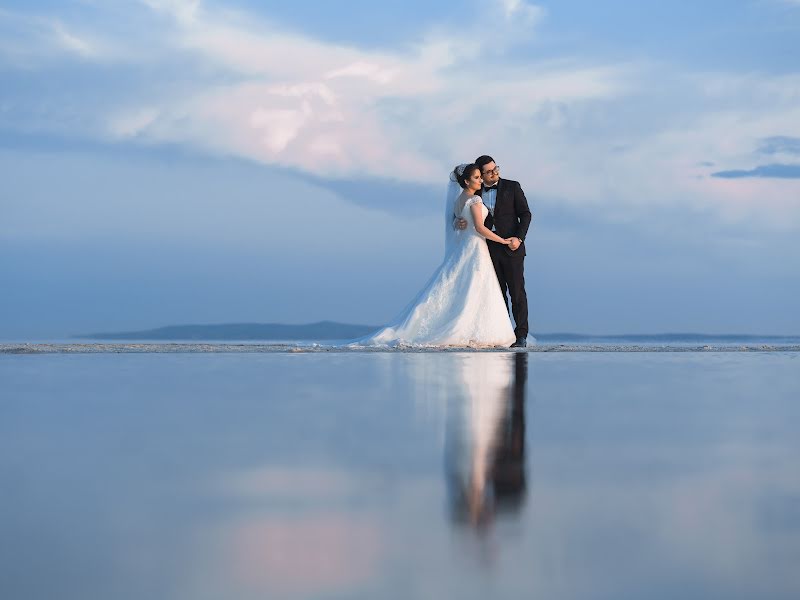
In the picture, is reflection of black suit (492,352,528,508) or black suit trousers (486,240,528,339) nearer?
reflection of black suit (492,352,528,508)

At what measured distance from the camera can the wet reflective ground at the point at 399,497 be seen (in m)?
1.36

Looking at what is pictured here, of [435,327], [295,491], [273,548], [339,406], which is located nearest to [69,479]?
[295,491]

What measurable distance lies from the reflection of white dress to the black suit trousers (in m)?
0.15

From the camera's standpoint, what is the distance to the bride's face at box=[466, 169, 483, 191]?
11172mm

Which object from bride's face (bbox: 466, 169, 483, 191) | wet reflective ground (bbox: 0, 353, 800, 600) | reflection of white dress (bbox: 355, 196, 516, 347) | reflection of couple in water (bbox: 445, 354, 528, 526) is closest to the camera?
wet reflective ground (bbox: 0, 353, 800, 600)

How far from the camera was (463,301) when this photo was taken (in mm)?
11102

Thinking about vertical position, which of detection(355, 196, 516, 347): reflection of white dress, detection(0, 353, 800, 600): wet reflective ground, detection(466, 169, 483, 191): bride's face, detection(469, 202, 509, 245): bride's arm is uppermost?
detection(466, 169, 483, 191): bride's face

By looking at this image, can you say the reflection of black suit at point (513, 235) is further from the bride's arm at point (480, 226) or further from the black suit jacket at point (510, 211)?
the bride's arm at point (480, 226)

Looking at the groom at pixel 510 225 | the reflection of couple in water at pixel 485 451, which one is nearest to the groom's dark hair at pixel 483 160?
the groom at pixel 510 225

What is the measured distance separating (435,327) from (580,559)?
9711mm

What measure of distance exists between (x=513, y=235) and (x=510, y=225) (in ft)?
0.44

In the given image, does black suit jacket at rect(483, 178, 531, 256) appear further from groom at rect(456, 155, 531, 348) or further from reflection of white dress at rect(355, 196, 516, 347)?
reflection of white dress at rect(355, 196, 516, 347)

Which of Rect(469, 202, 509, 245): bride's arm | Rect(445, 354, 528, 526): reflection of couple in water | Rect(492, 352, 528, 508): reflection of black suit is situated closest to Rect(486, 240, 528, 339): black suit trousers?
Rect(469, 202, 509, 245): bride's arm

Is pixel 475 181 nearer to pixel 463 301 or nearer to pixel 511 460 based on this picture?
pixel 463 301
